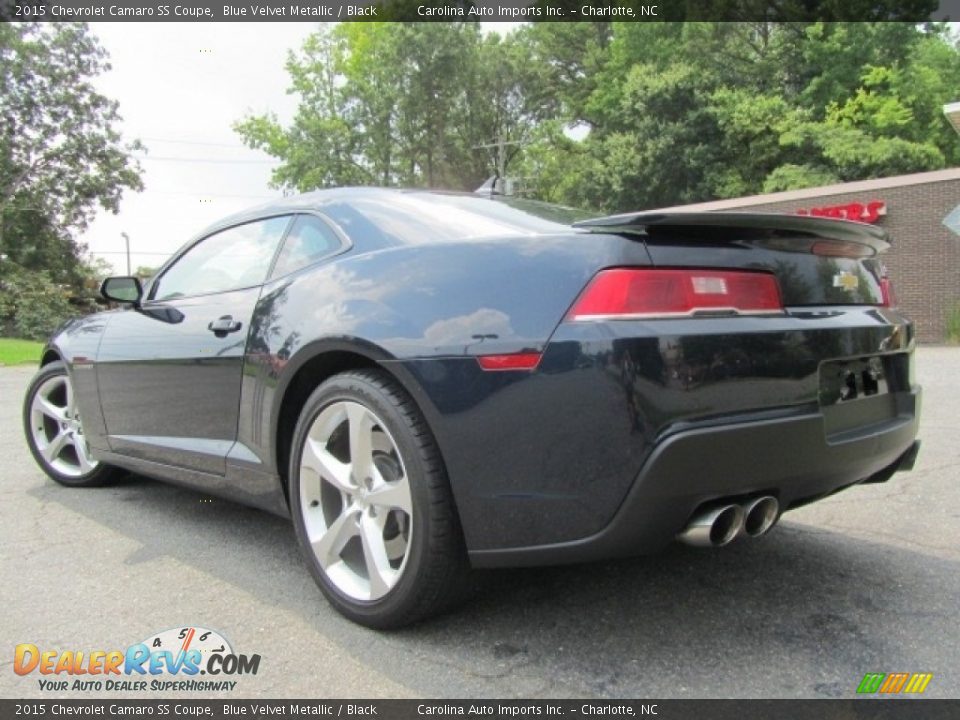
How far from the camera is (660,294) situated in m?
1.99

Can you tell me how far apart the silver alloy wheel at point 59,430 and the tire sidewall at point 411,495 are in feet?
6.94

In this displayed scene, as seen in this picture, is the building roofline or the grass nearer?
the grass

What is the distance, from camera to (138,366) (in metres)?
3.48

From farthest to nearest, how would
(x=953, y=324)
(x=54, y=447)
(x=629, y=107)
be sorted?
(x=629, y=107) → (x=953, y=324) → (x=54, y=447)

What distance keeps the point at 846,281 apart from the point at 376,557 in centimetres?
170

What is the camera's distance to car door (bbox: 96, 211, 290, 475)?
2973 mm

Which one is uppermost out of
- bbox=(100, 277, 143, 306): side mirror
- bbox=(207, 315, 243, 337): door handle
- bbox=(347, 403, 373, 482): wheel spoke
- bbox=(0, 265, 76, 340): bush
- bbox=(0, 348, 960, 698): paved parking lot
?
bbox=(100, 277, 143, 306): side mirror

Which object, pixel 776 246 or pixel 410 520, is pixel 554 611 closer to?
pixel 410 520

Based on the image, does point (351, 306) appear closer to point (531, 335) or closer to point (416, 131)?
point (531, 335)

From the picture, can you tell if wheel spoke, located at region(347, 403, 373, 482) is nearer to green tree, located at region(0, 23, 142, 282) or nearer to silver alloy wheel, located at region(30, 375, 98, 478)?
silver alloy wheel, located at region(30, 375, 98, 478)

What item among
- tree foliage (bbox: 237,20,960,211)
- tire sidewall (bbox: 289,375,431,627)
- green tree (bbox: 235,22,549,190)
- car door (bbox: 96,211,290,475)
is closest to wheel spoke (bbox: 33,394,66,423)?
car door (bbox: 96,211,290,475)

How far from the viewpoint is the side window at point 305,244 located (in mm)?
2782

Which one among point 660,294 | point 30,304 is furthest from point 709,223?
point 30,304

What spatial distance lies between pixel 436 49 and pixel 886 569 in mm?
40980
